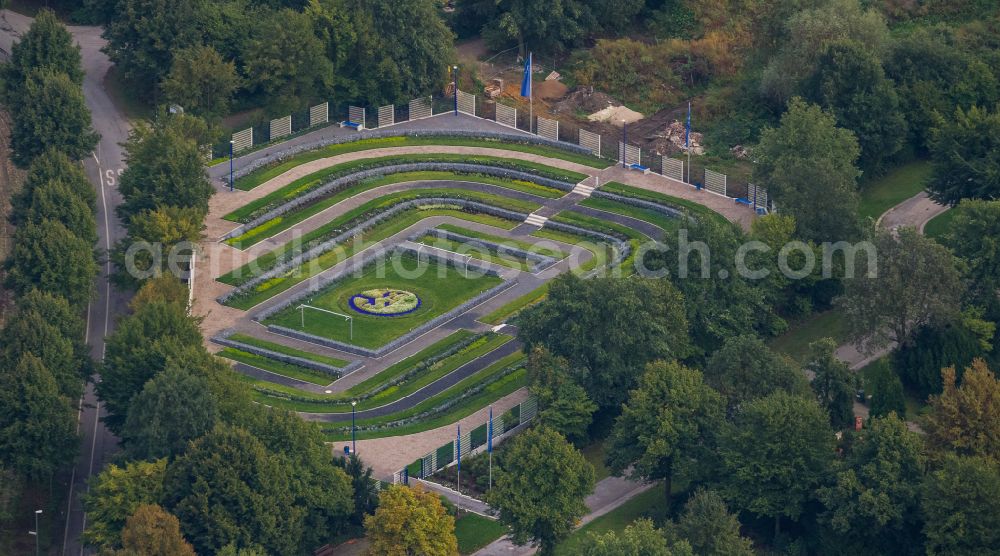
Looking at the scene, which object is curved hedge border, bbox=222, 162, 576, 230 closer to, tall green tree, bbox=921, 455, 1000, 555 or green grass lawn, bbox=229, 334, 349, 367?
green grass lawn, bbox=229, 334, 349, 367

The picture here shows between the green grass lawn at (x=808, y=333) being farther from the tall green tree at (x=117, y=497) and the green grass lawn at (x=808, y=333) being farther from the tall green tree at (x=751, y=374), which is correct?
the tall green tree at (x=117, y=497)

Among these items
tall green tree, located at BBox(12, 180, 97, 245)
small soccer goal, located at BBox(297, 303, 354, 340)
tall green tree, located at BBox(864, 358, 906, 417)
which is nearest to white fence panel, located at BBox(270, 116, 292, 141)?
tall green tree, located at BBox(12, 180, 97, 245)

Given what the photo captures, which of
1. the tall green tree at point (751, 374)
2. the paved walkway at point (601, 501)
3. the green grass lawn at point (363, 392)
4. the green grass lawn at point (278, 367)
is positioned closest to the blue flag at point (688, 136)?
the green grass lawn at point (363, 392)

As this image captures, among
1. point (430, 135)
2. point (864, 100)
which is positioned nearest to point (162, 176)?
point (430, 135)

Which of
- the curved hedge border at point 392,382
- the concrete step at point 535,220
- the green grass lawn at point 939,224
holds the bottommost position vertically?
the curved hedge border at point 392,382

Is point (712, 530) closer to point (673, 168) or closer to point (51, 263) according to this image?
point (51, 263)

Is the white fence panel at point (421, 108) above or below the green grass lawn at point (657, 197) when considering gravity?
above

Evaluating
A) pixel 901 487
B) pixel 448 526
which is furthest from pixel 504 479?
pixel 901 487

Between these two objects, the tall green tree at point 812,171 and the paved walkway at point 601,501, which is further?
A: the tall green tree at point 812,171
